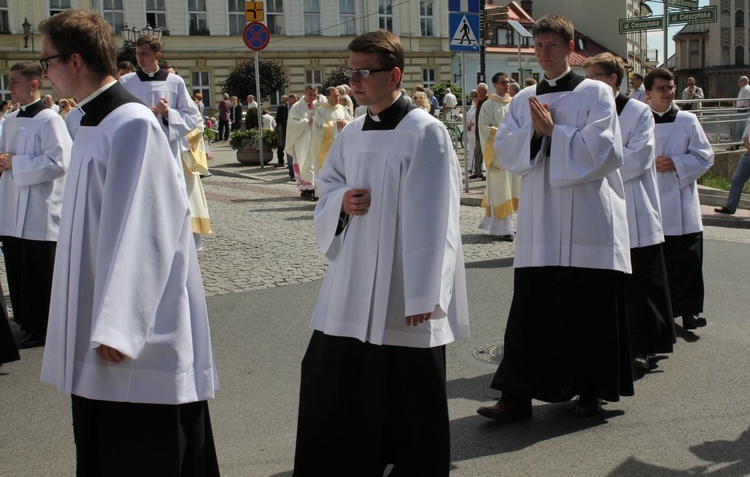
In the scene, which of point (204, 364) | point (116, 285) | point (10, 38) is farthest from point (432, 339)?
point (10, 38)

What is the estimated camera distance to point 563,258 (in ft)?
17.3

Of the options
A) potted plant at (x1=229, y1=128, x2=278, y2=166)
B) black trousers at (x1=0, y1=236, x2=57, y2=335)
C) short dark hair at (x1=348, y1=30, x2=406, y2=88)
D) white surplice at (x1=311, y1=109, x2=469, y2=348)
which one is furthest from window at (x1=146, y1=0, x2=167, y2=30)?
white surplice at (x1=311, y1=109, x2=469, y2=348)

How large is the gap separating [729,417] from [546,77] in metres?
2.18

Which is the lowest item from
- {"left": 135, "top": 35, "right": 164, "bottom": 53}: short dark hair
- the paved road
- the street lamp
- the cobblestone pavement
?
the paved road

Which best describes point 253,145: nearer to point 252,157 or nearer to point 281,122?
point 252,157

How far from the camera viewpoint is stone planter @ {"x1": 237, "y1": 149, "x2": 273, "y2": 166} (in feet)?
80.0

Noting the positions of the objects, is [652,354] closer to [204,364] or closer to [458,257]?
[458,257]

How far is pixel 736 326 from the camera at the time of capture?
748 centimetres

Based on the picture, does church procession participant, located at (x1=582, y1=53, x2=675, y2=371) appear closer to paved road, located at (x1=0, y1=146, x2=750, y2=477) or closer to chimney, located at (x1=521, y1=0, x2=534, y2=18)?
paved road, located at (x1=0, y1=146, x2=750, y2=477)

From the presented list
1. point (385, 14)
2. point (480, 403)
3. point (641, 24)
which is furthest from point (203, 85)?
point (480, 403)

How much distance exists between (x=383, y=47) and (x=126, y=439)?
191cm

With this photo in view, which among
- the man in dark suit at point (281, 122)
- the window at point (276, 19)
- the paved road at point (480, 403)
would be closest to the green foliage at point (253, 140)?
the man in dark suit at point (281, 122)

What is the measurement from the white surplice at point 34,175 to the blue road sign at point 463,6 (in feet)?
29.9

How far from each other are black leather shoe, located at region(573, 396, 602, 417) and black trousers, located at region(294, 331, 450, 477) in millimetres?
1535
